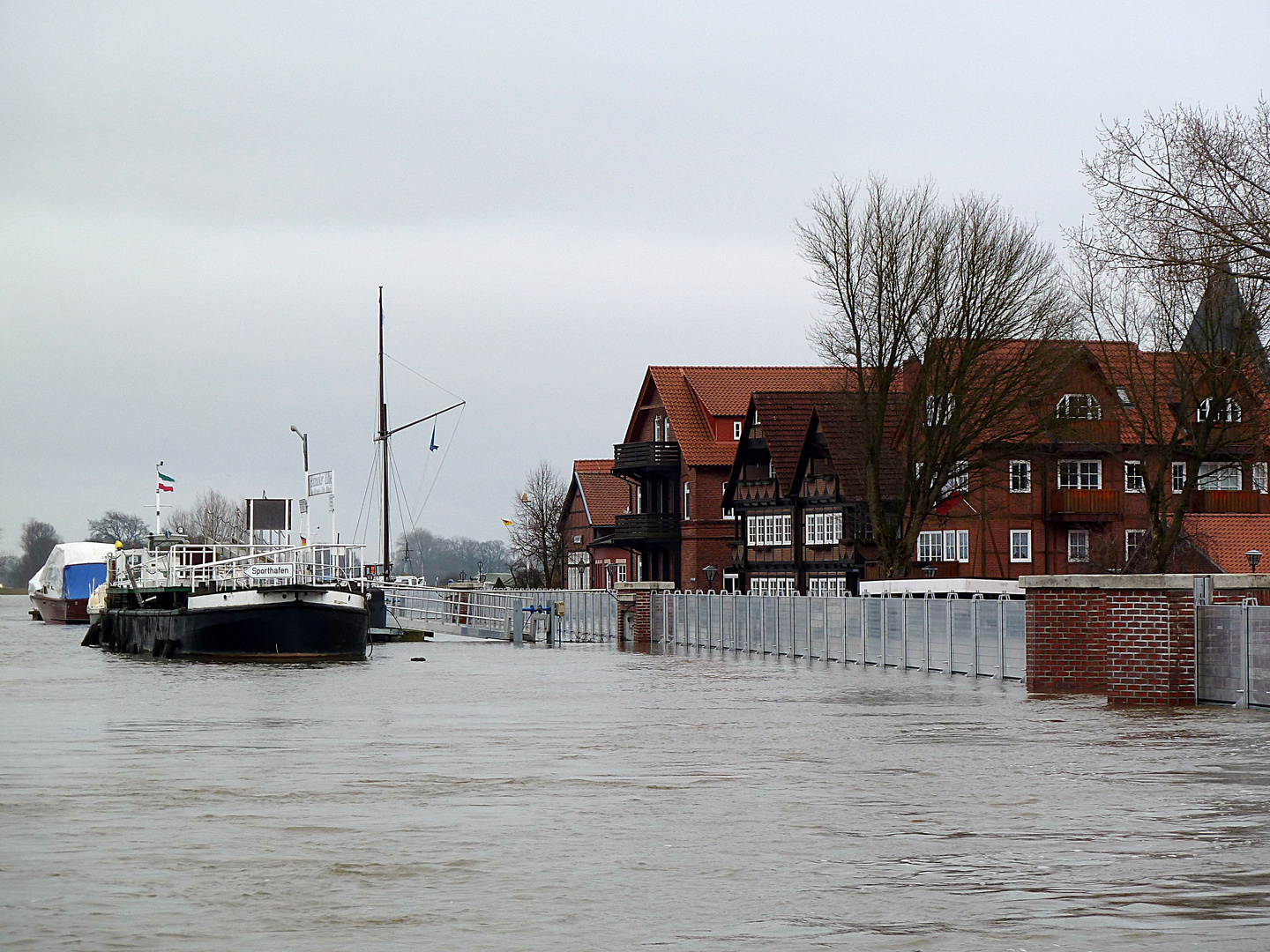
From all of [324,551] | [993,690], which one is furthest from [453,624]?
[993,690]

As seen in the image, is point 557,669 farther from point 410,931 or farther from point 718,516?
point 718,516

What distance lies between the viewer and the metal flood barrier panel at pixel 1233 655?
20408 millimetres

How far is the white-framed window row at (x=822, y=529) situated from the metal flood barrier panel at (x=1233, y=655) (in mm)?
47404

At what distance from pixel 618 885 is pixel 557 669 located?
2837cm

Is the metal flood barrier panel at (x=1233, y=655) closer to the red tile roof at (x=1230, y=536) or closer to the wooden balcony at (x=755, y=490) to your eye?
the red tile roof at (x=1230, y=536)

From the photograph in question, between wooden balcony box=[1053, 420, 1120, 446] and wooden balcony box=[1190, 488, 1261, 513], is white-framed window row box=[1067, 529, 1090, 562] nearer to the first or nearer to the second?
wooden balcony box=[1053, 420, 1120, 446]

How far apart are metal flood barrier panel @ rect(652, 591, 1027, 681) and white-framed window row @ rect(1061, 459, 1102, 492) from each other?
63.1 feet

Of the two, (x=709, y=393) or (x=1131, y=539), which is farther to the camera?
(x=709, y=393)

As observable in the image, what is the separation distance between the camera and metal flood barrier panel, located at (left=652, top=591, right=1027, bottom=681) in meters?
30.8

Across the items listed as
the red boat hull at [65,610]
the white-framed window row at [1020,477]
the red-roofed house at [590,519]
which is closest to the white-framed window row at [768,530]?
the white-framed window row at [1020,477]

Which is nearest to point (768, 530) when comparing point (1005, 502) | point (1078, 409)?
point (1005, 502)

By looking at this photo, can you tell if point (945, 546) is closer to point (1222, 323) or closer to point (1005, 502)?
point (1005, 502)

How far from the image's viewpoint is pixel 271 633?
44906mm

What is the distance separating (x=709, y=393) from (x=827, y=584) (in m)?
16.7
